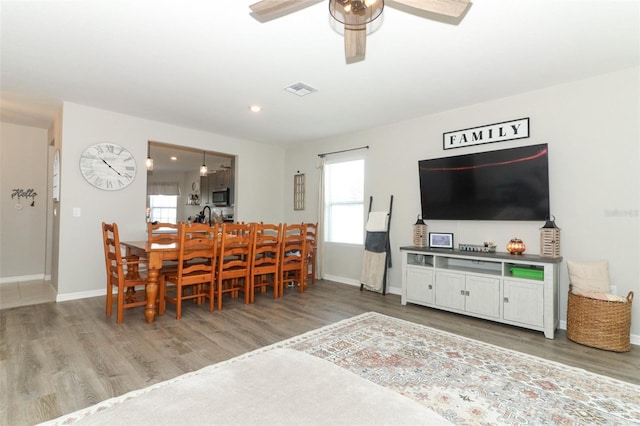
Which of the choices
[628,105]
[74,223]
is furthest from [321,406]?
[74,223]

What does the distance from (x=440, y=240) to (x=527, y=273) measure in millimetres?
1121

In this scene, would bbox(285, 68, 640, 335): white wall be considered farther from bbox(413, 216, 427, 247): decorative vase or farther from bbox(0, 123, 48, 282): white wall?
bbox(0, 123, 48, 282): white wall

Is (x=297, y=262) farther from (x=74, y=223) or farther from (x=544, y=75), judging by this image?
(x=544, y=75)

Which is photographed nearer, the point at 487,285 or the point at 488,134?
the point at 487,285

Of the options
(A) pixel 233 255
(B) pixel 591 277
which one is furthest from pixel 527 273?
Result: (A) pixel 233 255

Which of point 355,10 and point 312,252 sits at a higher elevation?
point 355,10

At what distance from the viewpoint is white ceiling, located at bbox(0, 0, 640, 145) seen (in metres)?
2.26

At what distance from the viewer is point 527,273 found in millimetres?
3219

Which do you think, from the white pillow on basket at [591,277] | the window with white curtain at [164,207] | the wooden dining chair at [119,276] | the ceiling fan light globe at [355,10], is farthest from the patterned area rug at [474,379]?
the window with white curtain at [164,207]

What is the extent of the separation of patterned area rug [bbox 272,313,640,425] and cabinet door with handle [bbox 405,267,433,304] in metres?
0.82

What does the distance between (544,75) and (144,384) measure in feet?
14.2

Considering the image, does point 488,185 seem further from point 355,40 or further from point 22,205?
point 22,205

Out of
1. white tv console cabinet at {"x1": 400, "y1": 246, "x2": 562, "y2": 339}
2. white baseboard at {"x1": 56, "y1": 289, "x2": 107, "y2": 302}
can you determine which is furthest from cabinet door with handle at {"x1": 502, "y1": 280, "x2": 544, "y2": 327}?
white baseboard at {"x1": 56, "y1": 289, "x2": 107, "y2": 302}

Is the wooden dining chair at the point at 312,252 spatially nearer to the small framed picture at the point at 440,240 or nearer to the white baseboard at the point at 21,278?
the small framed picture at the point at 440,240
